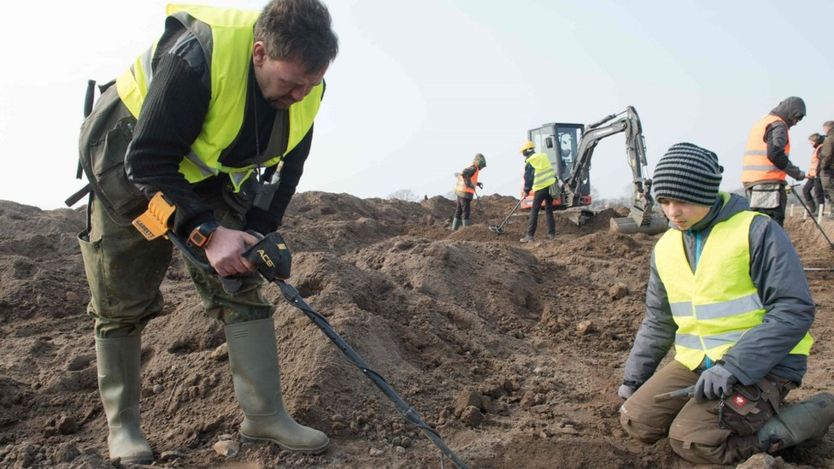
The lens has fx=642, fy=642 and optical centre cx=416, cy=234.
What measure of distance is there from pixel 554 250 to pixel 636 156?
3766mm

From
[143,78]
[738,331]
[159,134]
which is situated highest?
[143,78]

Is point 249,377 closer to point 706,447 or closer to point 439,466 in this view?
A: point 439,466

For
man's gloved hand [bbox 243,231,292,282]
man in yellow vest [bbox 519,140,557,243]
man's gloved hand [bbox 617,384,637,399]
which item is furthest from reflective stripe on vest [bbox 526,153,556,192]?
man's gloved hand [bbox 243,231,292,282]

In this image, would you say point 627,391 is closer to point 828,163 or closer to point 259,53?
point 259,53

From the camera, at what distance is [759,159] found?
20.2 feet

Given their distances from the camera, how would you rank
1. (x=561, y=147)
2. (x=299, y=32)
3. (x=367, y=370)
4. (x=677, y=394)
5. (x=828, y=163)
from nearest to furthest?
1. (x=299, y=32)
2. (x=367, y=370)
3. (x=677, y=394)
4. (x=828, y=163)
5. (x=561, y=147)

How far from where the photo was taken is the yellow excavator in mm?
11312

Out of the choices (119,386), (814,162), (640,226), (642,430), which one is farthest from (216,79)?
(814,162)

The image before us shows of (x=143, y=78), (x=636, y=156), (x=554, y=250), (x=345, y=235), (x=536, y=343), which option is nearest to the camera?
(x=143, y=78)

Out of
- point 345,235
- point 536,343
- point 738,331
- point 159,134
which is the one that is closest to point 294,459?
point 159,134

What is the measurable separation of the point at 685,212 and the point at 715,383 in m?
0.69

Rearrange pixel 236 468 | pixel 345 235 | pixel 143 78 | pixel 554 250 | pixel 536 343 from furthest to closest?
pixel 345 235 < pixel 554 250 < pixel 536 343 < pixel 236 468 < pixel 143 78

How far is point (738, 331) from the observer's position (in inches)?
102

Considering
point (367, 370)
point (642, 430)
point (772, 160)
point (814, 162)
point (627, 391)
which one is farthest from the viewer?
point (814, 162)
